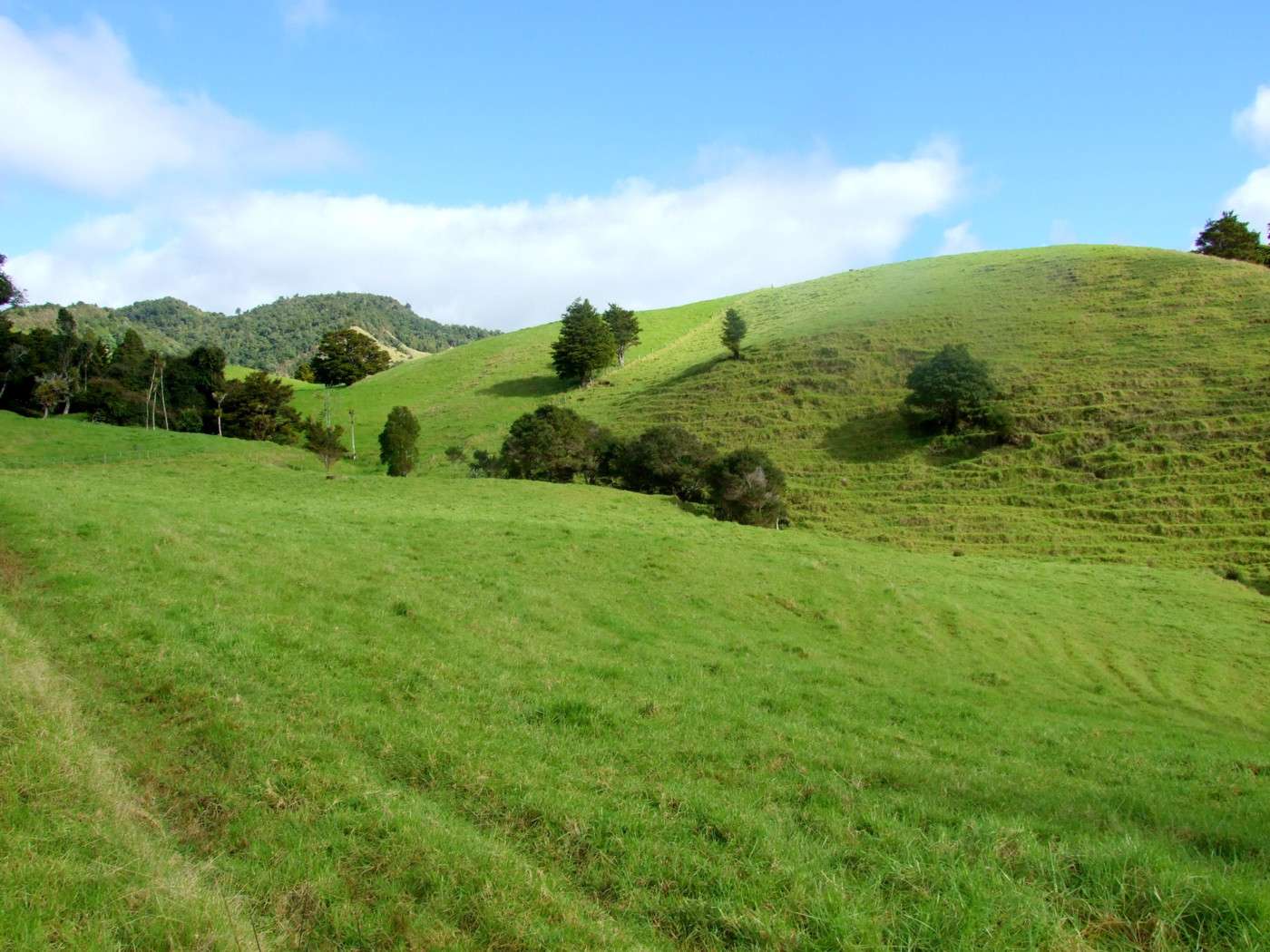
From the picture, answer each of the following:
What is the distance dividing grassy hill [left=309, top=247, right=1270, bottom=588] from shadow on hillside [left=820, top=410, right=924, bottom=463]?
0.15 meters

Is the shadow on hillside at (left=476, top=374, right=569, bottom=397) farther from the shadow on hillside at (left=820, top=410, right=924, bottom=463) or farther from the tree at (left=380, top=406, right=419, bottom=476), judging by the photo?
the shadow on hillside at (left=820, top=410, right=924, bottom=463)

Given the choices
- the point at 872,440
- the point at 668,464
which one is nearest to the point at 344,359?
the point at 668,464

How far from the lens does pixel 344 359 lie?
Result: 107m

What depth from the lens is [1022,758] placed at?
9828mm

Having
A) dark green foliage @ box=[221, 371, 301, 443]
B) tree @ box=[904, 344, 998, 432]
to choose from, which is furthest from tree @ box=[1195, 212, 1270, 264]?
dark green foliage @ box=[221, 371, 301, 443]

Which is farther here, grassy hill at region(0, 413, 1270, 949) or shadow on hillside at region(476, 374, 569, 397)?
shadow on hillside at region(476, 374, 569, 397)

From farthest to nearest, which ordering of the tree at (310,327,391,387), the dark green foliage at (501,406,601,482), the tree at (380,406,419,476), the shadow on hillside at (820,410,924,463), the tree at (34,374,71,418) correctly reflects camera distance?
the tree at (310,327,391,387), the tree at (34,374,71,418), the shadow on hillside at (820,410,924,463), the tree at (380,406,419,476), the dark green foliage at (501,406,601,482)

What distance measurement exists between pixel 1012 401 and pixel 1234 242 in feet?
164

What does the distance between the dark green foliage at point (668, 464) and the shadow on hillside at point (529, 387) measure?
126 feet

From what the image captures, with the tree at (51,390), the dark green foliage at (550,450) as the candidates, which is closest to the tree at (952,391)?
the dark green foliage at (550,450)

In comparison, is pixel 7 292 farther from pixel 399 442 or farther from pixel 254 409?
pixel 399 442

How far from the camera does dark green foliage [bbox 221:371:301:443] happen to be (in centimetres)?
6850

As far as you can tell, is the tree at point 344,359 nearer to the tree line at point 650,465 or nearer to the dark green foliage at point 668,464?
the tree line at point 650,465

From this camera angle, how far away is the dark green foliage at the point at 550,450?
46469 mm
